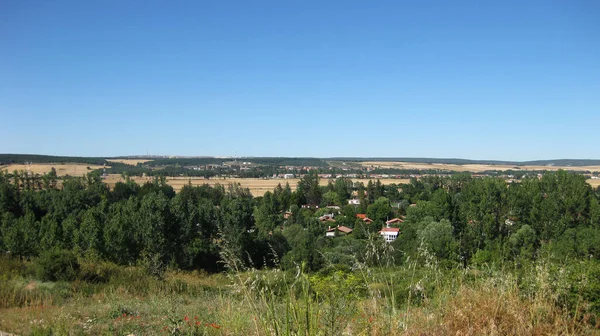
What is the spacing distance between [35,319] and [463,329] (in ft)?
15.0

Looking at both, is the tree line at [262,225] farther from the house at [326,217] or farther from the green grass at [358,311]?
the green grass at [358,311]

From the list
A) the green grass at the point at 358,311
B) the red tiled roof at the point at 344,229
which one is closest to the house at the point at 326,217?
the red tiled roof at the point at 344,229

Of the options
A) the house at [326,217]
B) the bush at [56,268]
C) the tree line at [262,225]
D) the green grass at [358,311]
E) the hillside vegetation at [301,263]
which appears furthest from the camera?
the house at [326,217]

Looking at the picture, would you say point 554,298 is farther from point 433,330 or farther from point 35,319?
point 35,319

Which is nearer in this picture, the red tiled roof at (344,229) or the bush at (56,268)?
the bush at (56,268)

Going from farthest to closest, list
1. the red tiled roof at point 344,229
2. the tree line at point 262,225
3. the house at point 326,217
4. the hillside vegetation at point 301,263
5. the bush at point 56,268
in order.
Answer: the house at point 326,217, the red tiled roof at point 344,229, the tree line at point 262,225, the bush at point 56,268, the hillside vegetation at point 301,263

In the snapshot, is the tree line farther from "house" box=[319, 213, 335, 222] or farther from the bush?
the bush

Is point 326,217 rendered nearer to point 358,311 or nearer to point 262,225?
point 262,225

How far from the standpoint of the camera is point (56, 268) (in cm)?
934

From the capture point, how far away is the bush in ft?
30.1

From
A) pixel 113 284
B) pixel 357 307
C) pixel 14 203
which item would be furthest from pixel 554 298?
pixel 14 203

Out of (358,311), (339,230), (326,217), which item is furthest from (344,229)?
(358,311)

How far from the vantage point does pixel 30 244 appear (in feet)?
88.9

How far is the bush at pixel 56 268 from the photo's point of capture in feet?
30.1
